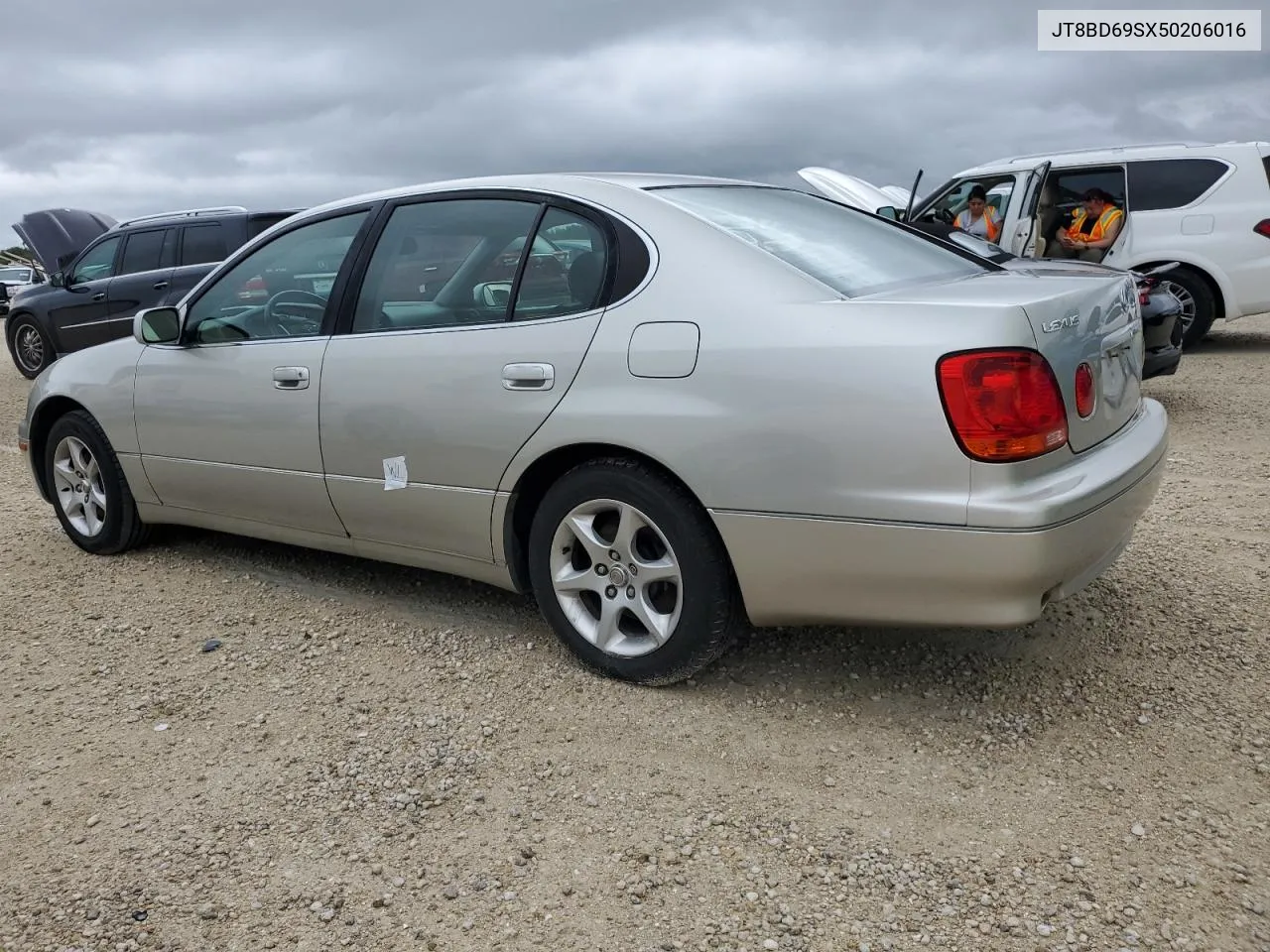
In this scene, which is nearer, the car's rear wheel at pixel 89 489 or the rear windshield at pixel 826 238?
the rear windshield at pixel 826 238

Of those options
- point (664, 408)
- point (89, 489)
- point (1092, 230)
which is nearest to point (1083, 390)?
point (664, 408)

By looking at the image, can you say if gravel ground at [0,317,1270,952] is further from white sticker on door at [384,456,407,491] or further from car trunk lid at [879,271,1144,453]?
car trunk lid at [879,271,1144,453]

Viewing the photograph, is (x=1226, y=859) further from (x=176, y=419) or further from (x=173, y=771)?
(x=176, y=419)

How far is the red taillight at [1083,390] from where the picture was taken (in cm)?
284

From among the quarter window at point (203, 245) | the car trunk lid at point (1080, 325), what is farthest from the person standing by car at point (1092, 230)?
the quarter window at point (203, 245)

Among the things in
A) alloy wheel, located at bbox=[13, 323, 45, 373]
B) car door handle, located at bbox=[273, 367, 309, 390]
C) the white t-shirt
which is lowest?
alloy wheel, located at bbox=[13, 323, 45, 373]

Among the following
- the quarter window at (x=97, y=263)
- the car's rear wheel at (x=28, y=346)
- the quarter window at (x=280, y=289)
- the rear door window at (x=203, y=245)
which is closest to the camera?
the quarter window at (x=280, y=289)

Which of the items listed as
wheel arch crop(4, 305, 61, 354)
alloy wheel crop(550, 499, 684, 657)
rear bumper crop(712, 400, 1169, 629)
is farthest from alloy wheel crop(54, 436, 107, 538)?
wheel arch crop(4, 305, 61, 354)

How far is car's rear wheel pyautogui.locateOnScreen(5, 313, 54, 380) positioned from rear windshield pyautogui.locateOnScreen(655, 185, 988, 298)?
34.9ft

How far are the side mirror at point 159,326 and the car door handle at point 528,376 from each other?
70.0 inches

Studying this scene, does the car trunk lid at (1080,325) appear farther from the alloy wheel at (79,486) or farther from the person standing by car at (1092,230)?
the person standing by car at (1092,230)

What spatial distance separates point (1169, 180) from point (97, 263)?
34.7 ft

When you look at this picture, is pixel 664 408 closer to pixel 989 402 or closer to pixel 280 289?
pixel 989 402

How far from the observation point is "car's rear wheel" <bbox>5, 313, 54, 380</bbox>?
12.1 metres
